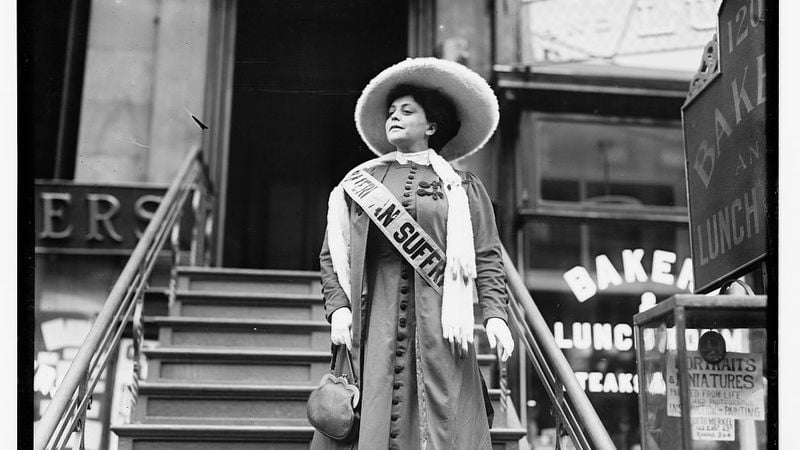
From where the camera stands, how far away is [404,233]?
355cm

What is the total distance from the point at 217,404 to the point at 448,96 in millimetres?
2077

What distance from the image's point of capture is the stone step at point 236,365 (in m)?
4.98

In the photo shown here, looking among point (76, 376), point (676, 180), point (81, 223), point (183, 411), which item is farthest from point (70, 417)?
point (676, 180)

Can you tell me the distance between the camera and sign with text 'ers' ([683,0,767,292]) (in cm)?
340

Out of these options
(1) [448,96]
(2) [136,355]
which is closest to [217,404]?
(2) [136,355]

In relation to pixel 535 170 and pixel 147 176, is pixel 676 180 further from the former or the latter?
pixel 147 176

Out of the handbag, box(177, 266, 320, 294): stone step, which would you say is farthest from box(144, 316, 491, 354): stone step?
→ the handbag

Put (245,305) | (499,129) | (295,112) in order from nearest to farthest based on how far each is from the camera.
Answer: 1. (245,305)
2. (499,129)
3. (295,112)

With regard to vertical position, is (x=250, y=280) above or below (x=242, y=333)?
above

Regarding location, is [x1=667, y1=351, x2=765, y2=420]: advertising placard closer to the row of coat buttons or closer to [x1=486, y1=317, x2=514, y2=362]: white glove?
[x1=486, y1=317, x2=514, y2=362]: white glove

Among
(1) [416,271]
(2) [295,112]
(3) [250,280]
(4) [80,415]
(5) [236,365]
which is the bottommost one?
(4) [80,415]

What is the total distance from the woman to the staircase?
115 centimetres

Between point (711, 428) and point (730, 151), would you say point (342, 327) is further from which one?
point (730, 151)

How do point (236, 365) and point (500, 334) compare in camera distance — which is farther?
point (236, 365)
